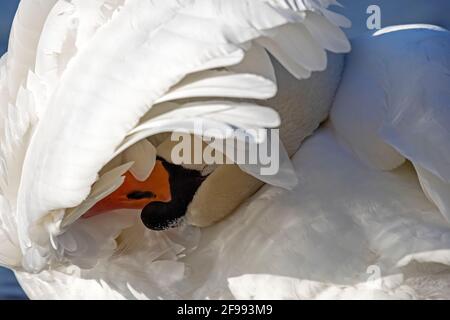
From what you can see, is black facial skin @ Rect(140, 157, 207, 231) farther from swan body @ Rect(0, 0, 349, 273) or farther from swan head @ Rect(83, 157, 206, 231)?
swan body @ Rect(0, 0, 349, 273)

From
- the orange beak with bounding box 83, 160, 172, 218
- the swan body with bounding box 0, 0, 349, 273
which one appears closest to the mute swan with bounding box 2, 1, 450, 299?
the orange beak with bounding box 83, 160, 172, 218

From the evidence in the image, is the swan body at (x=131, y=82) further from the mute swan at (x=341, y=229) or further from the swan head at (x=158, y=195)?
the mute swan at (x=341, y=229)

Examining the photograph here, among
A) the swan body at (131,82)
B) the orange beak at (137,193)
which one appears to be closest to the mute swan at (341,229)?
the orange beak at (137,193)

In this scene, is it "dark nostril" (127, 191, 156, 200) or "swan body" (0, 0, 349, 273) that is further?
"dark nostril" (127, 191, 156, 200)

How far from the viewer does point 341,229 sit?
1.88 meters

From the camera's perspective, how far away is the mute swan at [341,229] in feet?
6.05

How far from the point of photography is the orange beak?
1.91m

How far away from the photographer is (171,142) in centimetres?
190

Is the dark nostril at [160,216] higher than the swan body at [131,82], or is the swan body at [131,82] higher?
the swan body at [131,82]

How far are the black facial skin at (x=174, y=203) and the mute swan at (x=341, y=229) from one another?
0.05 m

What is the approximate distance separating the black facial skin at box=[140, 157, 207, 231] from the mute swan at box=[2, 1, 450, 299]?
0.15 feet

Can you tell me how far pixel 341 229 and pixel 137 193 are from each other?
0.36 meters

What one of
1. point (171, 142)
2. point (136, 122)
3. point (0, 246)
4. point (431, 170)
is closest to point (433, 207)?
point (431, 170)

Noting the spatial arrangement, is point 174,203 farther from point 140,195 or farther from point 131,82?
point 131,82
